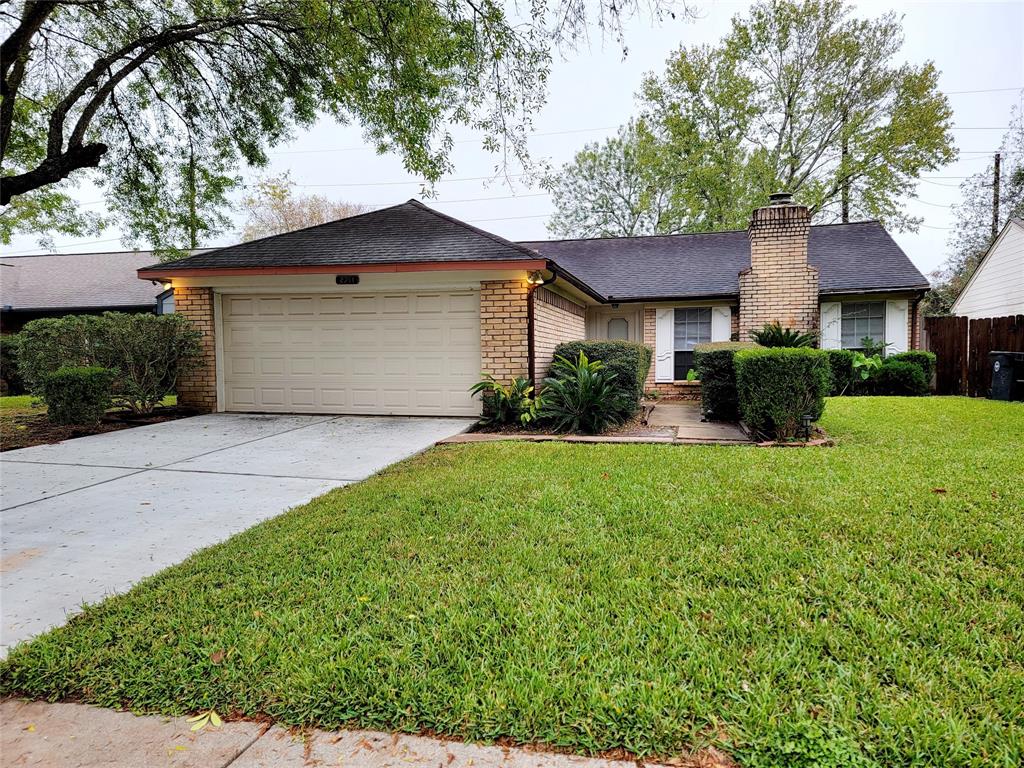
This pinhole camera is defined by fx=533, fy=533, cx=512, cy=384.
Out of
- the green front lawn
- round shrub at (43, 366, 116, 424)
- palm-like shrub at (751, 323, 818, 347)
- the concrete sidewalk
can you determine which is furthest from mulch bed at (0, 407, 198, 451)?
palm-like shrub at (751, 323, 818, 347)

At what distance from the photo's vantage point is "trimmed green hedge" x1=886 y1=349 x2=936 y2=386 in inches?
452

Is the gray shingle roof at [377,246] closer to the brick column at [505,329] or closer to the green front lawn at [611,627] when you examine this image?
the brick column at [505,329]

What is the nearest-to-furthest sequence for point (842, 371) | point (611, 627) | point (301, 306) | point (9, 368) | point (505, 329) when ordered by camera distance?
point (611, 627), point (505, 329), point (301, 306), point (842, 371), point (9, 368)

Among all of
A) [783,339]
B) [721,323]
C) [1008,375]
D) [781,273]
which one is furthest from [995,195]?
[783,339]

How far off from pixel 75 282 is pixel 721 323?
21.5 meters

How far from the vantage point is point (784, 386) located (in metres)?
6.16

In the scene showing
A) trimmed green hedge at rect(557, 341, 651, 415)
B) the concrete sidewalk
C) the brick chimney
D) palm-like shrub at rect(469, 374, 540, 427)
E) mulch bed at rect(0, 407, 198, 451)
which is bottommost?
the concrete sidewalk

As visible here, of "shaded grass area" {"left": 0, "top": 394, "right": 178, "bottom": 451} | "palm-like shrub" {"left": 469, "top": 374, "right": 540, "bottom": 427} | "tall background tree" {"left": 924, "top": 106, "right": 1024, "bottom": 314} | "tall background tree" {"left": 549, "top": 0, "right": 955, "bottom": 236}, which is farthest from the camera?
"tall background tree" {"left": 924, "top": 106, "right": 1024, "bottom": 314}

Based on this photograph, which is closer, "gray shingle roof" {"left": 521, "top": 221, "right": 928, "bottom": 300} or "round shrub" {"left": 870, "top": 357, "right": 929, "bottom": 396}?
"round shrub" {"left": 870, "top": 357, "right": 929, "bottom": 396}

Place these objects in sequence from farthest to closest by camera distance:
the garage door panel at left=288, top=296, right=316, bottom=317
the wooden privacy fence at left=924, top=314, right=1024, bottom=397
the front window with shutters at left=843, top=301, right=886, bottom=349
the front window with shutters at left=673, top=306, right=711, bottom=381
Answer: the front window with shutters at left=673, top=306, right=711, bottom=381
the front window with shutters at left=843, top=301, right=886, bottom=349
the wooden privacy fence at left=924, top=314, right=1024, bottom=397
the garage door panel at left=288, top=296, right=316, bottom=317

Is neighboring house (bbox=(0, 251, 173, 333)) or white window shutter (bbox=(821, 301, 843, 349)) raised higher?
neighboring house (bbox=(0, 251, 173, 333))

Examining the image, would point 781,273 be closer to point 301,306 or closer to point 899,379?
point 899,379

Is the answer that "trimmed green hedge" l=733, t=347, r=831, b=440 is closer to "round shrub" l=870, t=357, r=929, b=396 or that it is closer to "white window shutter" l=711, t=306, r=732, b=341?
"round shrub" l=870, t=357, r=929, b=396

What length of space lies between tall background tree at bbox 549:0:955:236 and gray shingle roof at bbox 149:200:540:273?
31.6 feet
